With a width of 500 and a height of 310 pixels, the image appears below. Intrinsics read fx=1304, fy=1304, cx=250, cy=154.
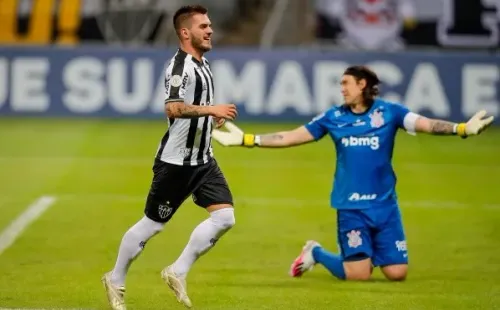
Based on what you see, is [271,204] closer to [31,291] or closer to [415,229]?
[415,229]

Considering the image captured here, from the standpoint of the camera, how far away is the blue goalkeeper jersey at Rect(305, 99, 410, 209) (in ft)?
38.5

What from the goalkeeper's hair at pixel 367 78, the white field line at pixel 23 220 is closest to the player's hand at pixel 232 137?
the goalkeeper's hair at pixel 367 78

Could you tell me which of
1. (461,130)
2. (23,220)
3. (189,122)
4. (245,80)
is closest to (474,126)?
(461,130)

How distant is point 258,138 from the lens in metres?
11.4

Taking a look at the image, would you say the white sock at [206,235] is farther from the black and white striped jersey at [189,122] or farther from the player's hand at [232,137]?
the player's hand at [232,137]

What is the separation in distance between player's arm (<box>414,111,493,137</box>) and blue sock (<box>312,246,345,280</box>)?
1.39 meters

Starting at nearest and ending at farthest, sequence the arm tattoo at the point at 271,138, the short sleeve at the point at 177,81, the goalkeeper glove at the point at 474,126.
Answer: the short sleeve at the point at 177,81 → the goalkeeper glove at the point at 474,126 → the arm tattoo at the point at 271,138

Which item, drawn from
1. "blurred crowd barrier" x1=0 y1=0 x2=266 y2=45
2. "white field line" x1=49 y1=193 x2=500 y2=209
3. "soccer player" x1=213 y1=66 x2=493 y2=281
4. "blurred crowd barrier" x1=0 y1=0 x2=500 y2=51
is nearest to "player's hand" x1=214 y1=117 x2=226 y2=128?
"soccer player" x1=213 y1=66 x2=493 y2=281

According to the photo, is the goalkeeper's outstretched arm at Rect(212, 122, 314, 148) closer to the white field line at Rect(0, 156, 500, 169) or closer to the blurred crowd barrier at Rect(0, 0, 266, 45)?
the white field line at Rect(0, 156, 500, 169)

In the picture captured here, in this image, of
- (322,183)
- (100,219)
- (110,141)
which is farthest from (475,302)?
(110,141)

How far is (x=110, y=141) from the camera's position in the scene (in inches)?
905

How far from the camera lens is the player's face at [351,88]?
1166cm

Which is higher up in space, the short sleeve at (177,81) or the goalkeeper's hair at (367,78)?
the short sleeve at (177,81)

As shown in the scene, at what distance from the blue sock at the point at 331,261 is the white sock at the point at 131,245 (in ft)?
7.76
